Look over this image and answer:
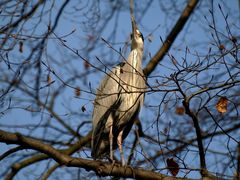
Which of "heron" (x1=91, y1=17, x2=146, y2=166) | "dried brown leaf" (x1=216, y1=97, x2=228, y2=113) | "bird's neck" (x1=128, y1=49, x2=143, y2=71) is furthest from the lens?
"bird's neck" (x1=128, y1=49, x2=143, y2=71)

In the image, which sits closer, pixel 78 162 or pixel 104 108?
pixel 78 162

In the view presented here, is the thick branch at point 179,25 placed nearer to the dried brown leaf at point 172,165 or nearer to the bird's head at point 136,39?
the bird's head at point 136,39

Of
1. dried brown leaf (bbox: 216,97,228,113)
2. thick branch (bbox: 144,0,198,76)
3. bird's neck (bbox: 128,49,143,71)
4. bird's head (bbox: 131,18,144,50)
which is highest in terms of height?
thick branch (bbox: 144,0,198,76)

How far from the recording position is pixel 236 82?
286 cm

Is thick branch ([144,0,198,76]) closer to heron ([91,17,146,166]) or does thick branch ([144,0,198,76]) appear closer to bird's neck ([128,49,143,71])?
bird's neck ([128,49,143,71])

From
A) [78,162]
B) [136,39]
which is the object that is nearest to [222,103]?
[78,162]

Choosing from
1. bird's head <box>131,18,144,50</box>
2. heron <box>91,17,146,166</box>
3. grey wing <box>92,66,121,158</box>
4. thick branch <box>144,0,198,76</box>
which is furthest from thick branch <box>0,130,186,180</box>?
thick branch <box>144,0,198,76</box>

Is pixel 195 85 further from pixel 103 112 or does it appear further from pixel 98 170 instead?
pixel 103 112

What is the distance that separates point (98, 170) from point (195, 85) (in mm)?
1018

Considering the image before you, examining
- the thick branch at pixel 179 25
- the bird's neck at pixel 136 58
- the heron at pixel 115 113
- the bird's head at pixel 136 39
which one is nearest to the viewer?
the heron at pixel 115 113

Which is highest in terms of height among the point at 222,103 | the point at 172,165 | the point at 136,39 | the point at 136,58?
the point at 136,39

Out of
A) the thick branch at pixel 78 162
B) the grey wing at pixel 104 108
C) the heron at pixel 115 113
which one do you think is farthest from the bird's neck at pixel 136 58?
the thick branch at pixel 78 162

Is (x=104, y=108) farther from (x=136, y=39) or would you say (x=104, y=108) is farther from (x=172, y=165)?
(x=172, y=165)

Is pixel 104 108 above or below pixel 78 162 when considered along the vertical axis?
above
